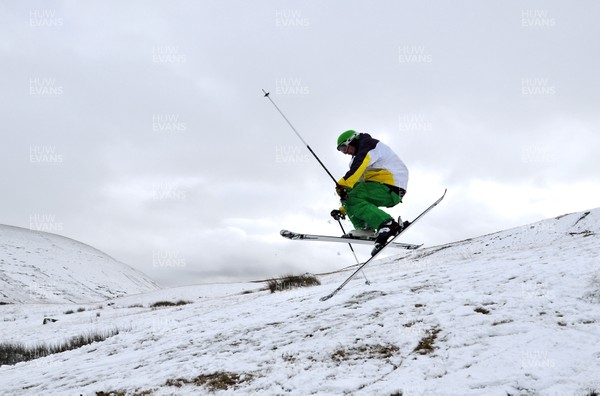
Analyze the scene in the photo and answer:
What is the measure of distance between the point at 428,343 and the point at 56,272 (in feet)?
127

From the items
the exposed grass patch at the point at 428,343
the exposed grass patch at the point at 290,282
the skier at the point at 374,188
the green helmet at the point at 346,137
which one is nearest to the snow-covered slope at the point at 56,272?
the exposed grass patch at the point at 290,282

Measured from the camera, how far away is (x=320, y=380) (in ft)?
12.0

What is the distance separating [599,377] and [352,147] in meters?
4.67

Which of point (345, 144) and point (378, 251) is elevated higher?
point (345, 144)

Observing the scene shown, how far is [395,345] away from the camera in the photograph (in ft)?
13.6

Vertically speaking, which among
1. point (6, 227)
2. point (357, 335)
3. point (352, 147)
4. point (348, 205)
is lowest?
point (357, 335)

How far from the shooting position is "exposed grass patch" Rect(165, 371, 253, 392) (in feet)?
13.0

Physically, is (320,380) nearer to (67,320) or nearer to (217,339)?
(217,339)

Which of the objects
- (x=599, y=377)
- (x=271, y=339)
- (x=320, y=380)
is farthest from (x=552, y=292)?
(x=271, y=339)

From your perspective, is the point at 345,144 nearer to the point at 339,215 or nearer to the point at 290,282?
the point at 339,215

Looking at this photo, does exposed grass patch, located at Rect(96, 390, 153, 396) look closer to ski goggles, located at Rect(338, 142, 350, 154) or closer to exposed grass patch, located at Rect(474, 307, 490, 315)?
exposed grass patch, located at Rect(474, 307, 490, 315)

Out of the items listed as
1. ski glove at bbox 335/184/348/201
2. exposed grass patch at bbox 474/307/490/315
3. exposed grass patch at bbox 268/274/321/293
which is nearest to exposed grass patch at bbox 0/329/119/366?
A: exposed grass patch at bbox 268/274/321/293

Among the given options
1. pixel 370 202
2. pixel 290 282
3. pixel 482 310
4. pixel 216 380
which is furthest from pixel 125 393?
pixel 290 282

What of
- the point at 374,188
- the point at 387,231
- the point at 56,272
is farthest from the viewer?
the point at 56,272
